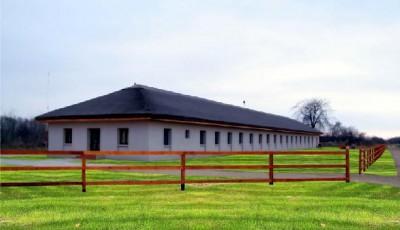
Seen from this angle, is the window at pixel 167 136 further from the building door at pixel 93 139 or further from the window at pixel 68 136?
the window at pixel 68 136

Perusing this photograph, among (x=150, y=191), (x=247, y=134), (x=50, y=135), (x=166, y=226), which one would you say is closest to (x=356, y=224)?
(x=166, y=226)

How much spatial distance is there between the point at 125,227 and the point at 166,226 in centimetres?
67

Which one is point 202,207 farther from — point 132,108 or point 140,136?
point 132,108

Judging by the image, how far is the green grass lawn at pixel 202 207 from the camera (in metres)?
8.23

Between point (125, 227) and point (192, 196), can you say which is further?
point (192, 196)

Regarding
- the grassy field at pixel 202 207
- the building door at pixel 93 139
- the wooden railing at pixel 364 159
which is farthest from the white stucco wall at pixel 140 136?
the grassy field at pixel 202 207

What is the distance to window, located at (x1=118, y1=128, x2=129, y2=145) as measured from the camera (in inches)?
1313

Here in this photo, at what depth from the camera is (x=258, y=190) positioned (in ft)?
43.1

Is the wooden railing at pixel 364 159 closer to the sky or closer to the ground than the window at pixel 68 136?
closer to the ground

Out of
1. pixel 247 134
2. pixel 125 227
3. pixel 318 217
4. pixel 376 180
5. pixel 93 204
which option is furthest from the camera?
pixel 247 134

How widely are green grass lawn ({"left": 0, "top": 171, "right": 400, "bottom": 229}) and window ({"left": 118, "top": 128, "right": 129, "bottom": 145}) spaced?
1963 cm

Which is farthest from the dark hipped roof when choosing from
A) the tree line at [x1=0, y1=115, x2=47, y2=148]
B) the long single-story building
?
the tree line at [x1=0, y1=115, x2=47, y2=148]

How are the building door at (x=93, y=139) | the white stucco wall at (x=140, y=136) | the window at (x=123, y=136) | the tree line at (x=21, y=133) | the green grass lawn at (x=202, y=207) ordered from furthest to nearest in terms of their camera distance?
the tree line at (x=21, y=133) < the building door at (x=93, y=139) < the window at (x=123, y=136) < the white stucco wall at (x=140, y=136) < the green grass lawn at (x=202, y=207)

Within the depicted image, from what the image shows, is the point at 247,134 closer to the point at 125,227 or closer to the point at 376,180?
the point at 376,180
